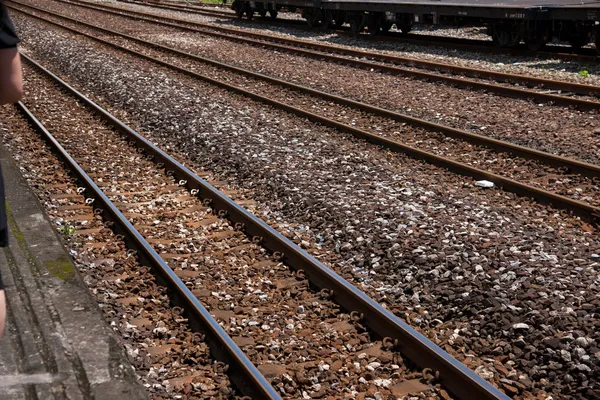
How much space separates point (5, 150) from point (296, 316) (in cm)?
609

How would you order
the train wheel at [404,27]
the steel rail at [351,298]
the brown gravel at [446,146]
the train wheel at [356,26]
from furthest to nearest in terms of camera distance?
the train wheel at [356,26] < the train wheel at [404,27] < the brown gravel at [446,146] < the steel rail at [351,298]

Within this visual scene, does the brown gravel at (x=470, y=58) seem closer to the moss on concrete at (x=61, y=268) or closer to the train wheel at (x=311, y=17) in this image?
the train wheel at (x=311, y=17)

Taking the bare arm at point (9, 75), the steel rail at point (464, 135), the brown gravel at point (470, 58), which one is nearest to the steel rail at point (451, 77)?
the brown gravel at point (470, 58)

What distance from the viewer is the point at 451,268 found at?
5.89 meters

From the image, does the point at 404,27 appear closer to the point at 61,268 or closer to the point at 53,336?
the point at 61,268

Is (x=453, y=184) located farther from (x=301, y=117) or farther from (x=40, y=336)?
(x=40, y=336)

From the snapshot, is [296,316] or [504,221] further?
[504,221]

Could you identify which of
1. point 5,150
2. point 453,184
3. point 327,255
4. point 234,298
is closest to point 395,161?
point 453,184

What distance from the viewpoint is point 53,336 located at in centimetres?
470

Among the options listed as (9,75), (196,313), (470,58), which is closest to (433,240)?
(196,313)

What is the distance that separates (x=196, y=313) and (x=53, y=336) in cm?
98

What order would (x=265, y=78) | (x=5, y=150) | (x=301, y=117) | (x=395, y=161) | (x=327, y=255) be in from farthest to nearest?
(x=265, y=78), (x=301, y=117), (x=5, y=150), (x=395, y=161), (x=327, y=255)

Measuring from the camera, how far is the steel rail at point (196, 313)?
4367 millimetres

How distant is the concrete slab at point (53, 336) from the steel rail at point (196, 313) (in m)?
0.57
